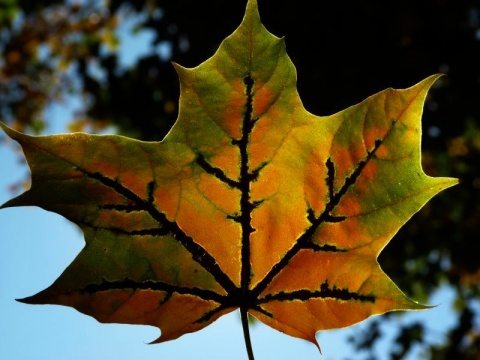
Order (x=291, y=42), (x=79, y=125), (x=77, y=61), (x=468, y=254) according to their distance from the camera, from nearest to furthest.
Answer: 1. (x=291, y=42)
2. (x=468, y=254)
3. (x=77, y=61)
4. (x=79, y=125)

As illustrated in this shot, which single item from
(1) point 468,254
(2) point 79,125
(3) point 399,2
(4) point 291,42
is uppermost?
(2) point 79,125

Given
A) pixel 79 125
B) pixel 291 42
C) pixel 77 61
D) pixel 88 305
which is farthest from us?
pixel 79 125

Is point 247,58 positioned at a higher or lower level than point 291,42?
lower

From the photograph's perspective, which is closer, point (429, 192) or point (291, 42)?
point (429, 192)

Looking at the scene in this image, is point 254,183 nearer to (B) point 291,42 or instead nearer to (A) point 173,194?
(A) point 173,194

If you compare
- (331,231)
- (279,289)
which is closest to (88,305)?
(279,289)

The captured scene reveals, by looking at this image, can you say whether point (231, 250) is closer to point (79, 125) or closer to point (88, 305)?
point (88, 305)
